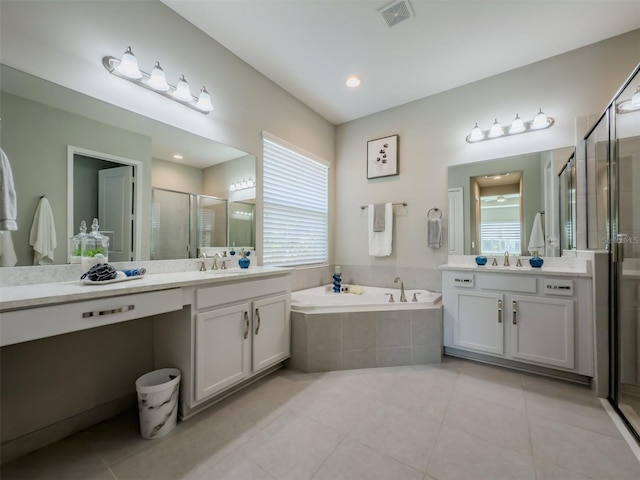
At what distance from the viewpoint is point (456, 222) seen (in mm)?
2867

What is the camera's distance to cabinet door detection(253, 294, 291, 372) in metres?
1.98

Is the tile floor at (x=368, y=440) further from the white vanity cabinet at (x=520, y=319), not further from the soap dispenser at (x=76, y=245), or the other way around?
the soap dispenser at (x=76, y=245)

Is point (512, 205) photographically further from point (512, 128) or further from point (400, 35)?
point (400, 35)

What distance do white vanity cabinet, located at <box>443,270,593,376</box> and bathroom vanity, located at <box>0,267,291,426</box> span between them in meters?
1.61

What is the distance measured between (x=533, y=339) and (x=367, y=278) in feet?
5.65

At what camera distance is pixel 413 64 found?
2523 millimetres

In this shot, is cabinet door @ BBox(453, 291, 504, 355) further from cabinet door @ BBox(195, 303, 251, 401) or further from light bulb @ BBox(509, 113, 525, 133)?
cabinet door @ BBox(195, 303, 251, 401)

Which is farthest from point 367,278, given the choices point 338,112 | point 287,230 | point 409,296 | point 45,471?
point 45,471

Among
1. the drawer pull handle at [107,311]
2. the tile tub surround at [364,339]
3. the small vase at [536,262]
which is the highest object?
the small vase at [536,262]

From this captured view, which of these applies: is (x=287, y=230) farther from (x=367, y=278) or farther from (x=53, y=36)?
(x=53, y=36)

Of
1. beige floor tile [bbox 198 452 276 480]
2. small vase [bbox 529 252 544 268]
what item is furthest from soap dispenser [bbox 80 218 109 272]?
small vase [bbox 529 252 544 268]

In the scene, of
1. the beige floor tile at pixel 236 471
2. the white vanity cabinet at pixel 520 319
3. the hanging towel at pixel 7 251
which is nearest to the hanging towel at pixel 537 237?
the white vanity cabinet at pixel 520 319

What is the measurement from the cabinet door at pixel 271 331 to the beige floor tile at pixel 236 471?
0.65 metres

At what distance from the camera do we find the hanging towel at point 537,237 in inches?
97.6
